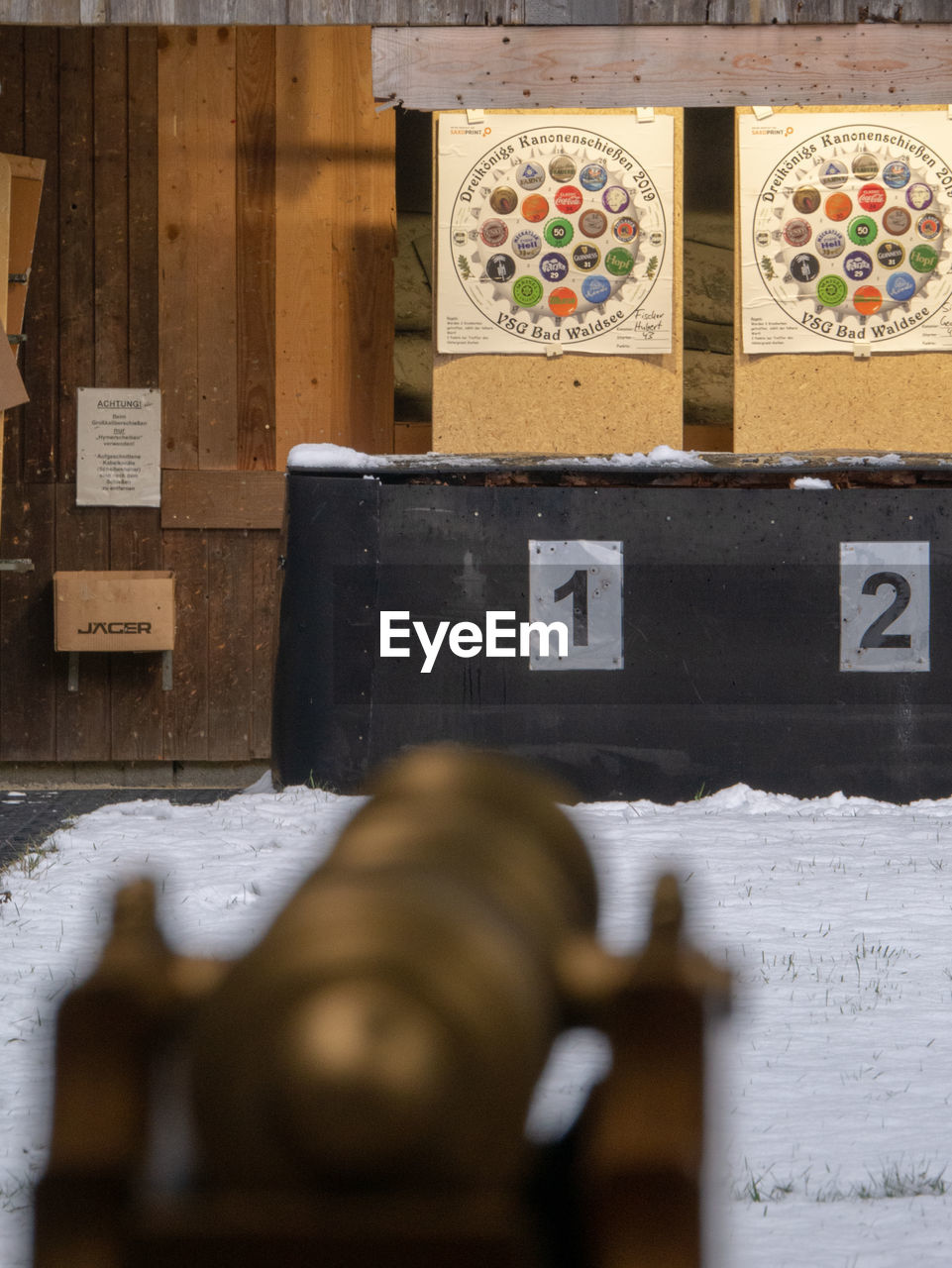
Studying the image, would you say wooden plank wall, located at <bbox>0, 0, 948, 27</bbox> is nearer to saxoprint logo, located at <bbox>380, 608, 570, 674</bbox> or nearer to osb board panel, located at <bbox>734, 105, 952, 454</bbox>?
osb board panel, located at <bbox>734, 105, 952, 454</bbox>

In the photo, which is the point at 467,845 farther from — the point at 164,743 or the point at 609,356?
the point at 164,743

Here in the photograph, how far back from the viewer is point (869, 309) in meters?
6.77

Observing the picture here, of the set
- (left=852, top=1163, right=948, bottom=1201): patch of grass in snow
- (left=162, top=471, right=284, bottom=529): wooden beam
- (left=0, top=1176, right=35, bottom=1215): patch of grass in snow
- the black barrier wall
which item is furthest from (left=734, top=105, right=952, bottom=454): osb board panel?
(left=0, top=1176, right=35, bottom=1215): patch of grass in snow

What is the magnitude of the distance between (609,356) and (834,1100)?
188 inches

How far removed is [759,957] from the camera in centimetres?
341

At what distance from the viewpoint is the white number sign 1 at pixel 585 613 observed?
5.42 m

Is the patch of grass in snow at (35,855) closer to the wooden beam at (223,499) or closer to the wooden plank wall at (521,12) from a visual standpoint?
the wooden beam at (223,499)

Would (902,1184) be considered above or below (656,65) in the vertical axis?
below

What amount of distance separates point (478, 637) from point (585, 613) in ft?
1.35

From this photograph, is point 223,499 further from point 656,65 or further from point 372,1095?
point 372,1095

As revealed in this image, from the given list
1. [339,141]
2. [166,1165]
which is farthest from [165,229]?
[166,1165]

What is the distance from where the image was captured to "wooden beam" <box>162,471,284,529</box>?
24.4 feet

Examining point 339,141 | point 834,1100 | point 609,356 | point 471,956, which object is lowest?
point 834,1100

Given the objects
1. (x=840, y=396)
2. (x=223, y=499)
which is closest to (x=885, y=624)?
(x=840, y=396)
